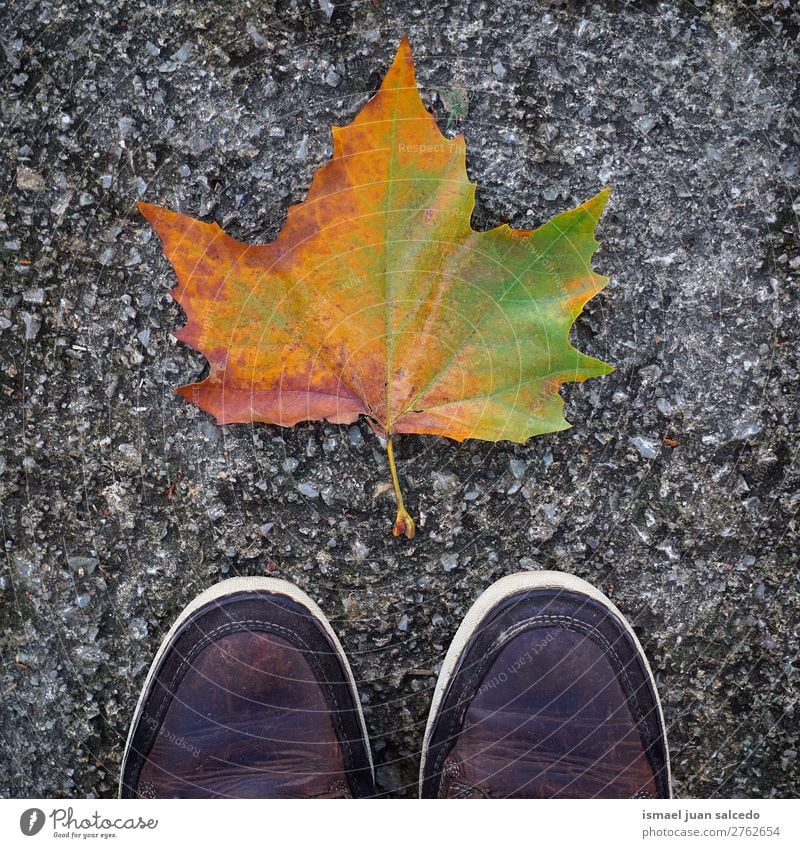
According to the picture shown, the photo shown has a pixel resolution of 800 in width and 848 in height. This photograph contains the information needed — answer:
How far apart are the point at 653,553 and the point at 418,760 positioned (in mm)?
580

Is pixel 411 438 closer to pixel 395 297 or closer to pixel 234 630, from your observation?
pixel 395 297

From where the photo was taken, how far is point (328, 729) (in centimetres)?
133

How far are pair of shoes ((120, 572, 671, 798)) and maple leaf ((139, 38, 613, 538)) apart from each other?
365 mm

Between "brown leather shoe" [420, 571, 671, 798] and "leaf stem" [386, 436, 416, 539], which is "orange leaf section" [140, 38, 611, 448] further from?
"brown leather shoe" [420, 571, 671, 798]

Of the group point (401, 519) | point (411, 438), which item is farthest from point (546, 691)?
point (411, 438)

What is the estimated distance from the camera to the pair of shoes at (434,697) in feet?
4.33

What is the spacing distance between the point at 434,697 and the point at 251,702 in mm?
328

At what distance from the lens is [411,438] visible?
1.32 meters

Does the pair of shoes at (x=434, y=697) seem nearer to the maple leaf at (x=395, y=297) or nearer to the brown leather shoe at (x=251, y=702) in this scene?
the brown leather shoe at (x=251, y=702)

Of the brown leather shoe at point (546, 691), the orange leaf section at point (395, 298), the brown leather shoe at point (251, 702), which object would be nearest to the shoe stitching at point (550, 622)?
the brown leather shoe at point (546, 691)

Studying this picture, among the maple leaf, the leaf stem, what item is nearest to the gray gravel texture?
the leaf stem

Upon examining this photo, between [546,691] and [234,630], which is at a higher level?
[234,630]
